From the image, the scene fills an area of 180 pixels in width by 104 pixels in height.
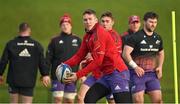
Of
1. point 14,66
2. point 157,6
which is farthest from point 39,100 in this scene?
point 157,6

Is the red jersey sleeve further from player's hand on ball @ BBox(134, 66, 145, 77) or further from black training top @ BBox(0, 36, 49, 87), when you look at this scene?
black training top @ BBox(0, 36, 49, 87)

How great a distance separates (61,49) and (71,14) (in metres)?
2.53

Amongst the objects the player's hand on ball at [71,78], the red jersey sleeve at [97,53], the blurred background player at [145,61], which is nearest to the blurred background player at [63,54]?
the blurred background player at [145,61]

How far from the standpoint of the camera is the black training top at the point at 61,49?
12969mm

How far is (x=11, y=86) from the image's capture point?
1234 centimetres

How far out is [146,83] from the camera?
37.2 ft

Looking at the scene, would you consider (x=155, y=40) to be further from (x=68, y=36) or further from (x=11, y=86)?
(x=11, y=86)

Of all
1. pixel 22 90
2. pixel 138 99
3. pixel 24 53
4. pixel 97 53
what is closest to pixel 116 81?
pixel 97 53

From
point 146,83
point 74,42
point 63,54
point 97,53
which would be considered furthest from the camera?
point 74,42

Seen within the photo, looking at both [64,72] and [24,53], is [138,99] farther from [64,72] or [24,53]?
[24,53]

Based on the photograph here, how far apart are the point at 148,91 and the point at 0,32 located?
214 inches

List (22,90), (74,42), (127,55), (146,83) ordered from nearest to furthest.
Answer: (127,55), (146,83), (22,90), (74,42)

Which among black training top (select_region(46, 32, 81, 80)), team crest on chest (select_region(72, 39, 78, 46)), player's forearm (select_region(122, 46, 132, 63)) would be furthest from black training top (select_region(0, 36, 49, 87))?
player's forearm (select_region(122, 46, 132, 63))

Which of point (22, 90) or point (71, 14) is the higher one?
point (71, 14)
